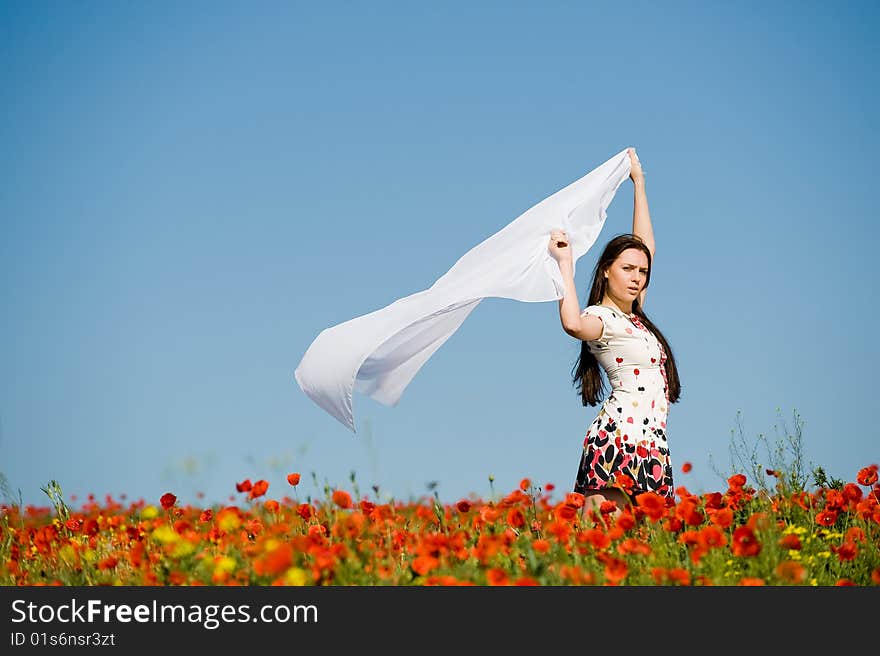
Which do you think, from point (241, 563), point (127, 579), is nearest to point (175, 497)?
point (127, 579)

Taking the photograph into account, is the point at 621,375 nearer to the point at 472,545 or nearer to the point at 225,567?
the point at 472,545

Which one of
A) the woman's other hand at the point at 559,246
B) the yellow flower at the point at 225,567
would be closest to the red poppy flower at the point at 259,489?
the yellow flower at the point at 225,567

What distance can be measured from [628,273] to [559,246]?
1.35 feet

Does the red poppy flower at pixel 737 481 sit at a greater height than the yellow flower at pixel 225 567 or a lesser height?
greater

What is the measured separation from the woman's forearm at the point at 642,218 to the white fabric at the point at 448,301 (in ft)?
0.53

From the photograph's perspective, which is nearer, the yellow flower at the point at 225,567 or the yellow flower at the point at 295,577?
the yellow flower at the point at 295,577

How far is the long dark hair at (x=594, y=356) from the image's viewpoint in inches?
212

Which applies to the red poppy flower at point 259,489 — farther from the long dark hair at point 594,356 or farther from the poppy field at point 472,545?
the long dark hair at point 594,356

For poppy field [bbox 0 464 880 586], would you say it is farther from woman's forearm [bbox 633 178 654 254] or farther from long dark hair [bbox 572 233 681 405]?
woman's forearm [bbox 633 178 654 254]

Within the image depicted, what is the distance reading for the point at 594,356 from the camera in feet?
17.5

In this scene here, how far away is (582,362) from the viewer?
17.7 feet

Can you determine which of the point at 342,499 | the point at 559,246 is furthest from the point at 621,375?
the point at 342,499
